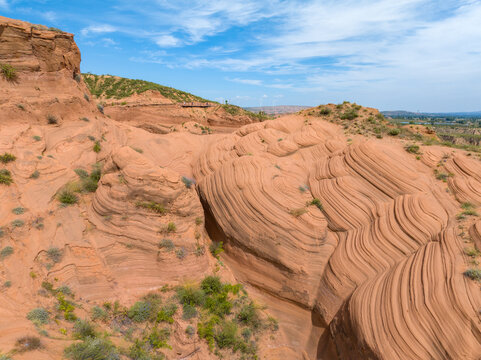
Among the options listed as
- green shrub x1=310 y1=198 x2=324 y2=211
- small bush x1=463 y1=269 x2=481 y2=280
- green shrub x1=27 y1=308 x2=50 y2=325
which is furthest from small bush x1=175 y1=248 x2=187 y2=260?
small bush x1=463 y1=269 x2=481 y2=280

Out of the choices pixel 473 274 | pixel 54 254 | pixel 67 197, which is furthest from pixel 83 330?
pixel 473 274

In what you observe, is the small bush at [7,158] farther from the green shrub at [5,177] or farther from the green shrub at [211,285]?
the green shrub at [211,285]

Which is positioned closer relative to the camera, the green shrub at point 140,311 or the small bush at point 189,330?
the green shrub at point 140,311

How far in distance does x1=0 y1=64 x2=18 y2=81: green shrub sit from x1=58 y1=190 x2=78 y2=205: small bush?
25.5 feet

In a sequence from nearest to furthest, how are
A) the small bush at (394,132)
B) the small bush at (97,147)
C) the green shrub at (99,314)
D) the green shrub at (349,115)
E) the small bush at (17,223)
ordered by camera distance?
the green shrub at (99,314), the small bush at (17,223), the small bush at (97,147), the small bush at (394,132), the green shrub at (349,115)

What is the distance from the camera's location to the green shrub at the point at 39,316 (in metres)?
6.31

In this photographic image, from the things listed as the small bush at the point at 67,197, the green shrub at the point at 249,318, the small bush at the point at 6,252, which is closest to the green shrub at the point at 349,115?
the green shrub at the point at 249,318

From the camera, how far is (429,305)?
686 cm

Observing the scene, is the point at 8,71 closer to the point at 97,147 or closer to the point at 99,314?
the point at 97,147

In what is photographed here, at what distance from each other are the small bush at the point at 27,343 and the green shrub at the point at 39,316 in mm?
1203

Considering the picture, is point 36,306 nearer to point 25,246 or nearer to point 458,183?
point 25,246

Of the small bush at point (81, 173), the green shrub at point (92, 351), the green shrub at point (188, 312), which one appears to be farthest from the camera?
the small bush at point (81, 173)

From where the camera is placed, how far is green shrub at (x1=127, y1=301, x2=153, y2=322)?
8734 mm

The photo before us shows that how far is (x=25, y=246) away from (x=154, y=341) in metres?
5.68
